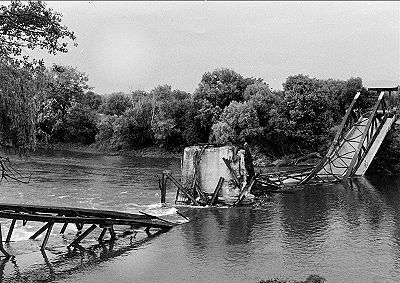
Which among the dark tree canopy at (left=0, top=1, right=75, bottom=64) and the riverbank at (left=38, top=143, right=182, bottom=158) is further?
the riverbank at (left=38, top=143, right=182, bottom=158)

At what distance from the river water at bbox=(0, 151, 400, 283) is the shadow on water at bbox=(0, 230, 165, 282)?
0.12 feet

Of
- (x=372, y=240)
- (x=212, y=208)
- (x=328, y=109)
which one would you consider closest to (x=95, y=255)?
(x=212, y=208)

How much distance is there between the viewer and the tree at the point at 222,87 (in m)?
57.5

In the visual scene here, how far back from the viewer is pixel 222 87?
190 feet

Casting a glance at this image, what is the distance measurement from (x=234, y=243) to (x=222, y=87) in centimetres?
3894

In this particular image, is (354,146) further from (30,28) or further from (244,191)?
(30,28)

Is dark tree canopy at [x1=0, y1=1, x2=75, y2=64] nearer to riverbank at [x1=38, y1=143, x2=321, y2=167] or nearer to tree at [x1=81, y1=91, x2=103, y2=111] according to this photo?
riverbank at [x1=38, y1=143, x2=321, y2=167]

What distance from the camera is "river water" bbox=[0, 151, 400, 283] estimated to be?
16.6 metres

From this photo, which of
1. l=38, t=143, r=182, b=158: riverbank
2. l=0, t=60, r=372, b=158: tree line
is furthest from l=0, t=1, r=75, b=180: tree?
l=38, t=143, r=182, b=158: riverbank

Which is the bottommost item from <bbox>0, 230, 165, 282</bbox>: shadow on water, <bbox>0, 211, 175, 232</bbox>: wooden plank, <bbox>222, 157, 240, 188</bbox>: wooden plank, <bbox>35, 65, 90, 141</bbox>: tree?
<bbox>0, 230, 165, 282</bbox>: shadow on water

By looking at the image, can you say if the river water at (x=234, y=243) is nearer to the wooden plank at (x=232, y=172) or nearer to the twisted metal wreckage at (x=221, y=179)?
the twisted metal wreckage at (x=221, y=179)

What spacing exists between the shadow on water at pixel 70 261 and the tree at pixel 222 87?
38013mm

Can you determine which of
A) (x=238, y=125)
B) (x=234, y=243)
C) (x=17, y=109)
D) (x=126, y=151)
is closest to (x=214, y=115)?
(x=238, y=125)

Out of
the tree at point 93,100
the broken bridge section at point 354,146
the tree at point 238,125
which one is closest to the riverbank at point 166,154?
the tree at point 238,125
